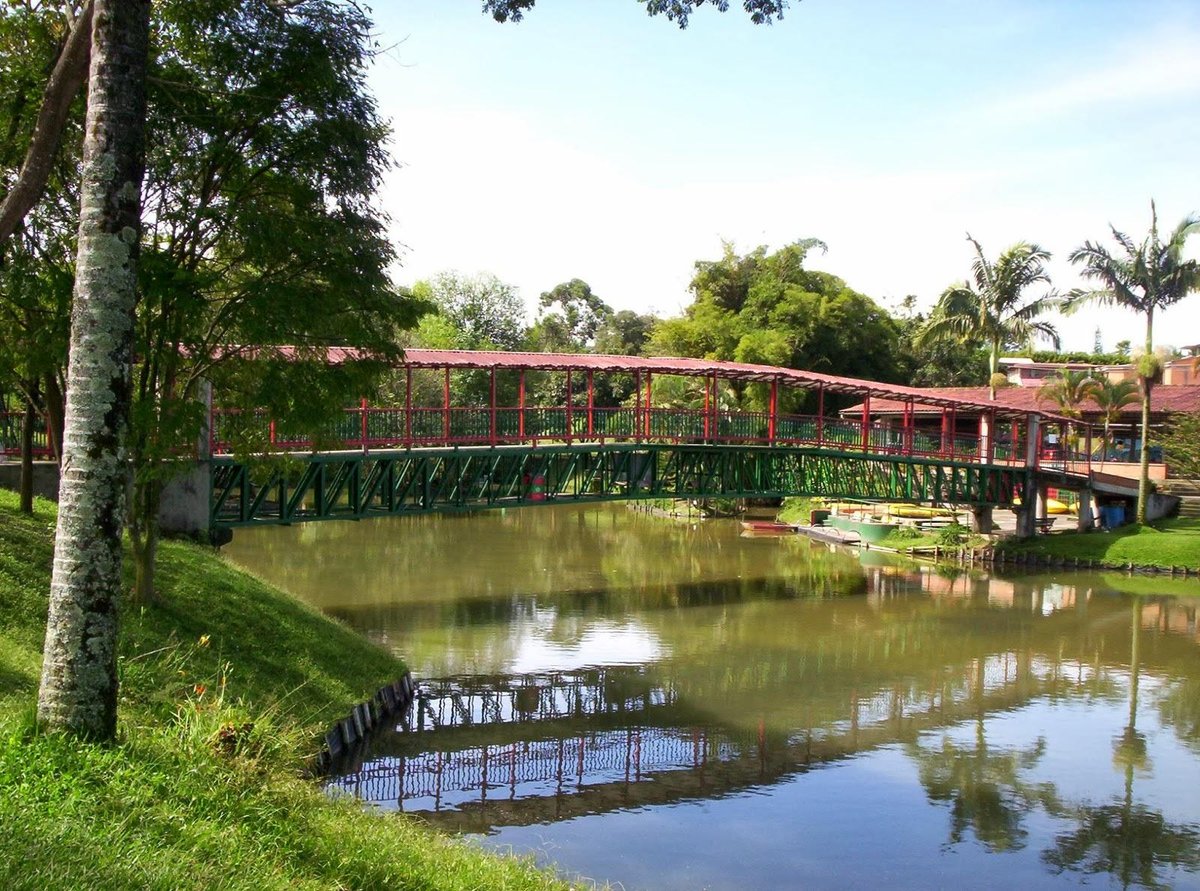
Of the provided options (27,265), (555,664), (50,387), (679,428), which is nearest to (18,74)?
(27,265)

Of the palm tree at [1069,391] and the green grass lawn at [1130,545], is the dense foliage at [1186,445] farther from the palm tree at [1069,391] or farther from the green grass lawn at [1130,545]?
the palm tree at [1069,391]

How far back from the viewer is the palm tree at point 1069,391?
3838 cm

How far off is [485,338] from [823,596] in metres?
39.1

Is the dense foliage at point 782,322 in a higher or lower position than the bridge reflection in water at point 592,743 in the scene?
higher

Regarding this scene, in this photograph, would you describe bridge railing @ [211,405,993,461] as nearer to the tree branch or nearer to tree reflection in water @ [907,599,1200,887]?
the tree branch

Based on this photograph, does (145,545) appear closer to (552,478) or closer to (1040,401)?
(552,478)

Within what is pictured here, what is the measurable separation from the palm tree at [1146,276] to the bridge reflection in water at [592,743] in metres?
16.3

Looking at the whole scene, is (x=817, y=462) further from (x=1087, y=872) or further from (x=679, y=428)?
(x=1087, y=872)

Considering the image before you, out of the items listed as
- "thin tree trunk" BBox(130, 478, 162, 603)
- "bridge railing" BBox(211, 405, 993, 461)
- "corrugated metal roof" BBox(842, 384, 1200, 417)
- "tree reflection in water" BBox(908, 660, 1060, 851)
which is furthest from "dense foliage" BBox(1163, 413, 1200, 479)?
"thin tree trunk" BBox(130, 478, 162, 603)

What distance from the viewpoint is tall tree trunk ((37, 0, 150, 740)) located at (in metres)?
7.35

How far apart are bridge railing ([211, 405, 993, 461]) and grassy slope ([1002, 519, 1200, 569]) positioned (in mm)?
3090

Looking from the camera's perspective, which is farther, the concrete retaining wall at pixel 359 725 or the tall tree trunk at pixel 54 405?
the tall tree trunk at pixel 54 405

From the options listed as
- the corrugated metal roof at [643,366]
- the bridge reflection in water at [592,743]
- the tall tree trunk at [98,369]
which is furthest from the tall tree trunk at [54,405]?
the tall tree trunk at [98,369]

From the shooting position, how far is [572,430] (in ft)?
84.2
